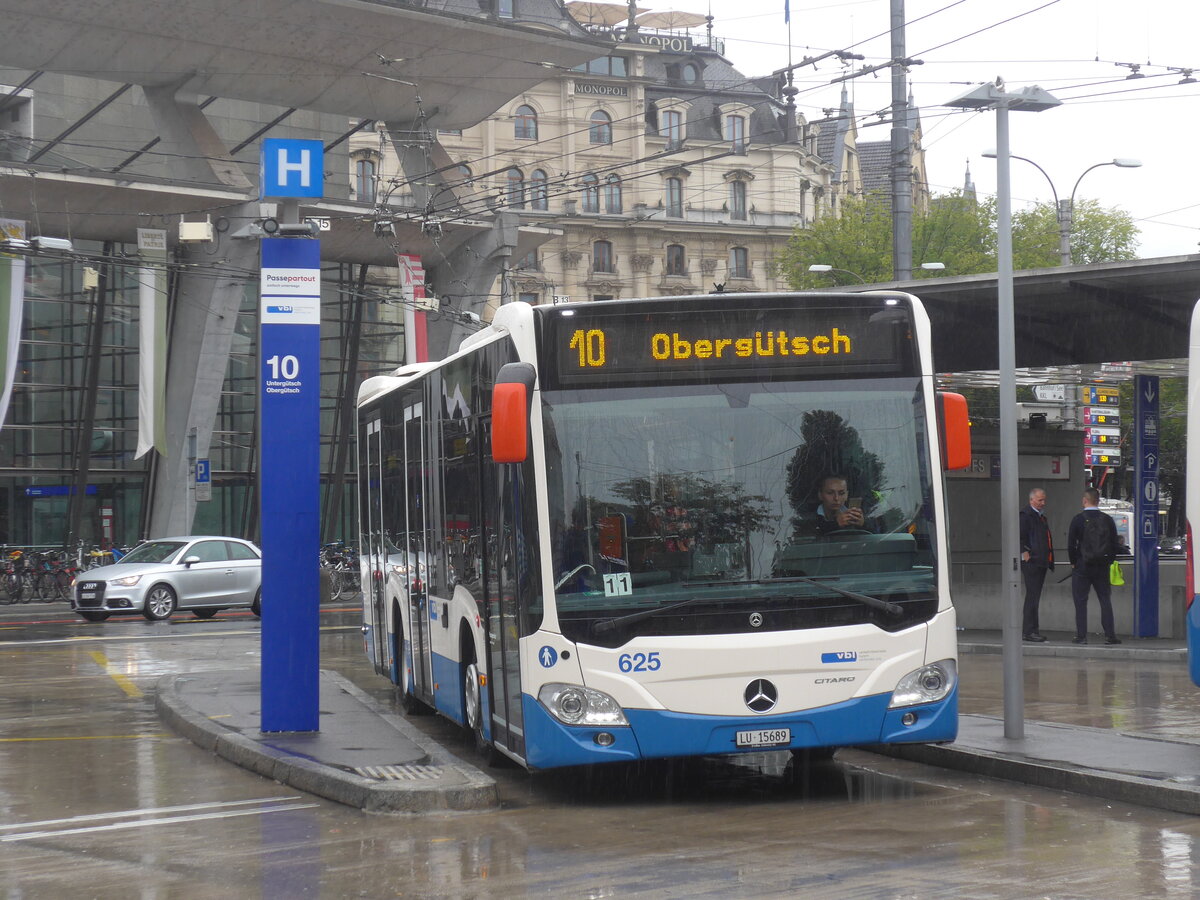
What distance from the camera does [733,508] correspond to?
28.5 ft

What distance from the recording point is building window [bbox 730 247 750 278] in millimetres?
80938

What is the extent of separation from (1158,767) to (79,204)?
99.4 ft

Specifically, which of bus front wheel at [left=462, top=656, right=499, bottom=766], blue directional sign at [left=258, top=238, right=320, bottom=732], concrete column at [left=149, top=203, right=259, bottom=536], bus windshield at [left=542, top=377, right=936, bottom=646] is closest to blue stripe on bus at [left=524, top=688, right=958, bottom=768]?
bus windshield at [left=542, top=377, right=936, bottom=646]

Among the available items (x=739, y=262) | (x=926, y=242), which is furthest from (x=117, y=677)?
(x=739, y=262)

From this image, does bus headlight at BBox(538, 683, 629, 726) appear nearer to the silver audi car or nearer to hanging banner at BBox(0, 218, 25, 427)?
the silver audi car

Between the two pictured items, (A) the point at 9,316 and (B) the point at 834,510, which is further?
(A) the point at 9,316

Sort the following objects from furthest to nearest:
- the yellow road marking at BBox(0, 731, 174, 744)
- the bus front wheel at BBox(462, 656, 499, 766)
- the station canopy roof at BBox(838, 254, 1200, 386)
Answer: the station canopy roof at BBox(838, 254, 1200, 386) → the yellow road marking at BBox(0, 731, 174, 744) → the bus front wheel at BBox(462, 656, 499, 766)

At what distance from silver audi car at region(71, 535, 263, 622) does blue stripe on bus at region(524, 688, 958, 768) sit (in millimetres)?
20373

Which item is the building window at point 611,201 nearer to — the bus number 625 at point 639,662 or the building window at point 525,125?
the building window at point 525,125

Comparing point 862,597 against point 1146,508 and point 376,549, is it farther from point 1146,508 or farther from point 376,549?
point 1146,508

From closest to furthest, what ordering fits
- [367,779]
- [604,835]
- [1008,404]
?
[604,835]
[367,779]
[1008,404]

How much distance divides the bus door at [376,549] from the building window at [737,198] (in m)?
66.6

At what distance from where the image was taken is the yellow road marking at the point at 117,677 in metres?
16.5

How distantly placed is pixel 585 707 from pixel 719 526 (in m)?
1.17
